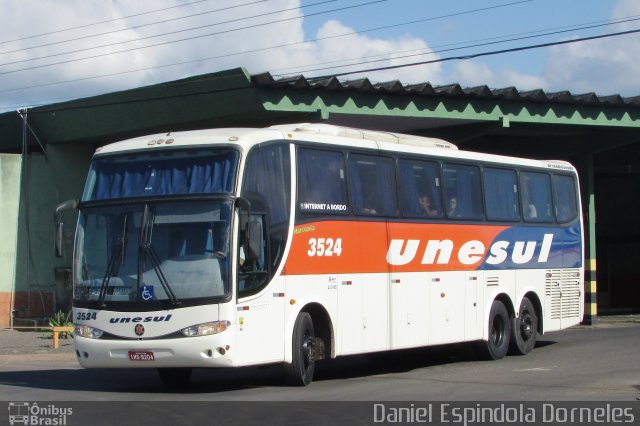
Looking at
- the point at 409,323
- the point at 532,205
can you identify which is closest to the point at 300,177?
the point at 409,323

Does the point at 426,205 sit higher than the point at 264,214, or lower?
higher

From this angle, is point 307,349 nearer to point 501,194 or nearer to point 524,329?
point 501,194

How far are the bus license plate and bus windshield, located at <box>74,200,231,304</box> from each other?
66 centimetres

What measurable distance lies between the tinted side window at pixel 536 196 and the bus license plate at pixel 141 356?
905 centimetres

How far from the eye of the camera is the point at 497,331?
19.5 m

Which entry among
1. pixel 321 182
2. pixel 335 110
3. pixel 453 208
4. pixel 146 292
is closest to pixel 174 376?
pixel 146 292

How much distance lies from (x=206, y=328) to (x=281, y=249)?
5.37 feet

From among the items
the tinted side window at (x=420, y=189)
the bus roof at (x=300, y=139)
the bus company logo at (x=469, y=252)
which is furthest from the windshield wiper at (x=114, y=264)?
the tinted side window at (x=420, y=189)

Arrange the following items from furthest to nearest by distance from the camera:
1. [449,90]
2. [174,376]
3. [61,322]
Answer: [61,322]
[449,90]
[174,376]

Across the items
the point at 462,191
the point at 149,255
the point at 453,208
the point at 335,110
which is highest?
the point at 335,110

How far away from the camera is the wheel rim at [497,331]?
19.4 metres

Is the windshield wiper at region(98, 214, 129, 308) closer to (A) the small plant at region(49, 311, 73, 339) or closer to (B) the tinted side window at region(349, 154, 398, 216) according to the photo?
(B) the tinted side window at region(349, 154, 398, 216)

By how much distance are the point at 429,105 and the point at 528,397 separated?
1274cm
